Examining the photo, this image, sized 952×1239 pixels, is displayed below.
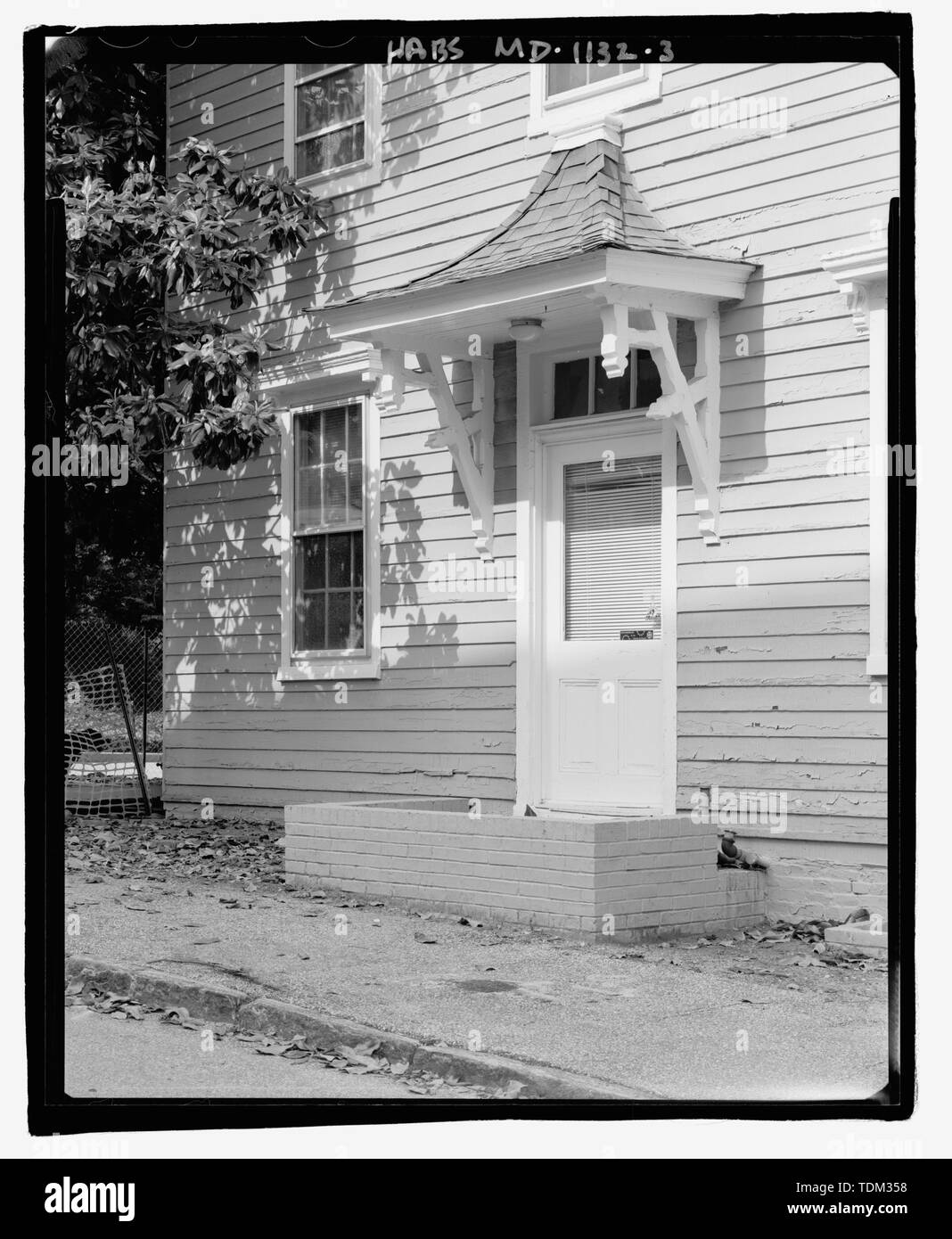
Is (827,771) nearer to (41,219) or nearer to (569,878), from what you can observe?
(569,878)

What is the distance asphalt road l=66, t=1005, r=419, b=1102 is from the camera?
5.80 meters

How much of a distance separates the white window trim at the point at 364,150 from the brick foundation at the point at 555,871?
15.6 ft

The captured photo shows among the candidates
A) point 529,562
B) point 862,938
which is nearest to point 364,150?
point 529,562

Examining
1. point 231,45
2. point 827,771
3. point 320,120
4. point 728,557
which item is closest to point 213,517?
point 320,120

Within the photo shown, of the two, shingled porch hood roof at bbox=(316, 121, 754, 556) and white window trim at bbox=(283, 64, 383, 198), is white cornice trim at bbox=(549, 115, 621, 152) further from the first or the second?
white window trim at bbox=(283, 64, 383, 198)

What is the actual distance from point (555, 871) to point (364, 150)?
5.88 m

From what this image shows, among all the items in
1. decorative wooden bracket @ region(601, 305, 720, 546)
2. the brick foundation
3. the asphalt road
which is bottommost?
the asphalt road

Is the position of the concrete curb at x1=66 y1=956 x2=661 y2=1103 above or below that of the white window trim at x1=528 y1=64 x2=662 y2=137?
below

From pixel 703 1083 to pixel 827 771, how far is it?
3349 mm

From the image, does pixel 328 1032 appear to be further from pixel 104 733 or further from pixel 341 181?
pixel 104 733

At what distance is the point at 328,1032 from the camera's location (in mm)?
6375

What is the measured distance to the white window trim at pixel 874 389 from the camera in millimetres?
8359

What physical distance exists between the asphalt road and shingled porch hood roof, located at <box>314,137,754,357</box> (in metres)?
4.56

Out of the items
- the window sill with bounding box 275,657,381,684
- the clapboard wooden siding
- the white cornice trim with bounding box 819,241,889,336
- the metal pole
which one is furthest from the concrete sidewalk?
the metal pole
